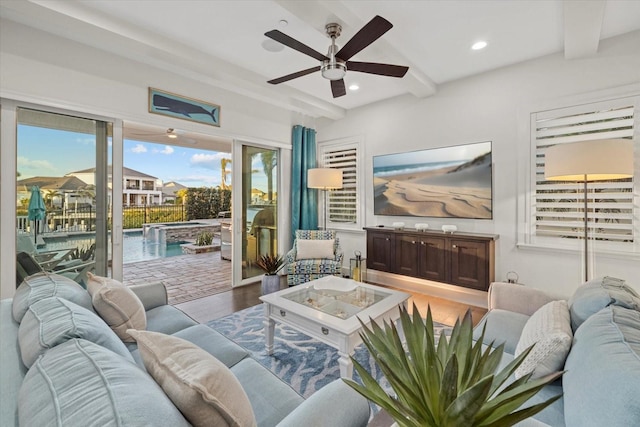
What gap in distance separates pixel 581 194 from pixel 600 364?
110 inches

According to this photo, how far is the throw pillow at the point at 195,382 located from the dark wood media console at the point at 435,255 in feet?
10.3

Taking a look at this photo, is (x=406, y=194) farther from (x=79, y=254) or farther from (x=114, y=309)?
(x=79, y=254)

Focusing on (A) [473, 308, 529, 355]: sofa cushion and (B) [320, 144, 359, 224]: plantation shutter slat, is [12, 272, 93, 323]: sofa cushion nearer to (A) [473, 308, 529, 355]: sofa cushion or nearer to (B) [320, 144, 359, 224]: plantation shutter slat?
(A) [473, 308, 529, 355]: sofa cushion

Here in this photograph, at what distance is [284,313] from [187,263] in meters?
4.57

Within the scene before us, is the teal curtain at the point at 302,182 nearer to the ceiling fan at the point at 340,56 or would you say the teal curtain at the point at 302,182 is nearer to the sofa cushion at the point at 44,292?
the ceiling fan at the point at 340,56

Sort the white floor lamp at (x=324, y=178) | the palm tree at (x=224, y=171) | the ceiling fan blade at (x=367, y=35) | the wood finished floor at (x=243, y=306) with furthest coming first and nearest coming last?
the palm tree at (x=224, y=171) < the white floor lamp at (x=324, y=178) < the wood finished floor at (x=243, y=306) < the ceiling fan blade at (x=367, y=35)

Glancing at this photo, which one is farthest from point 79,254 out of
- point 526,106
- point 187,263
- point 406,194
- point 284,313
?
point 526,106

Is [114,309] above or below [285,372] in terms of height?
above

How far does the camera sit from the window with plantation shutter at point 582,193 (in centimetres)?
280

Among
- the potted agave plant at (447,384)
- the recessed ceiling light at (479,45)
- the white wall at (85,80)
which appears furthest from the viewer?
the recessed ceiling light at (479,45)

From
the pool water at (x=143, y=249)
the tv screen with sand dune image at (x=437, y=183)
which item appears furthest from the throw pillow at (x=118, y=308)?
the pool water at (x=143, y=249)

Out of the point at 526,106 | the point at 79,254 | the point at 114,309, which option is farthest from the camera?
the point at 526,106

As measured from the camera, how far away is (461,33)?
2.77 m

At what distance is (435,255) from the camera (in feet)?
12.0
